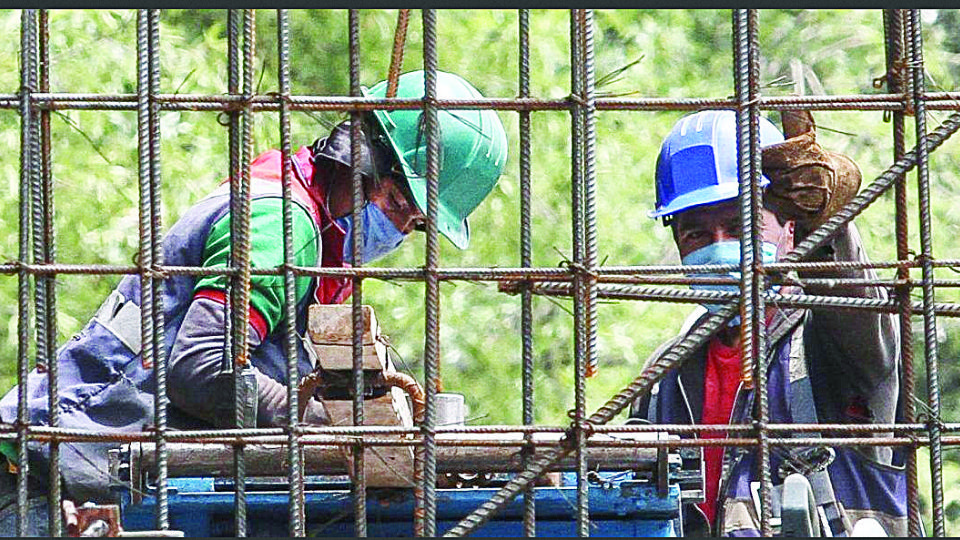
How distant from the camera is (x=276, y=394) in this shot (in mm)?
5641

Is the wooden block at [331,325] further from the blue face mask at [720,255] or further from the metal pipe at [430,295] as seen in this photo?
the blue face mask at [720,255]

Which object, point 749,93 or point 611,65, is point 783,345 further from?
point 611,65

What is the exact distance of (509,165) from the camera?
40.8ft

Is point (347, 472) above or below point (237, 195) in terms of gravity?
below

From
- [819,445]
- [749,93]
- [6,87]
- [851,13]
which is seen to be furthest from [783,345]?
[851,13]

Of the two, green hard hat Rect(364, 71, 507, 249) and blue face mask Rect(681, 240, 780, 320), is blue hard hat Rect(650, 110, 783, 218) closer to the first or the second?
blue face mask Rect(681, 240, 780, 320)

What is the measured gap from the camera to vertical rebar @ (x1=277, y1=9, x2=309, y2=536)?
16.8 ft

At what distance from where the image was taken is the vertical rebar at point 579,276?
16.8ft

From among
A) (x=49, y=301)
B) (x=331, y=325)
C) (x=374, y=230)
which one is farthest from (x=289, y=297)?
(x=374, y=230)

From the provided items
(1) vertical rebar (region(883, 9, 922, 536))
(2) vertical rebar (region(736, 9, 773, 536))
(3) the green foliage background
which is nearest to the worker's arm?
(2) vertical rebar (region(736, 9, 773, 536))

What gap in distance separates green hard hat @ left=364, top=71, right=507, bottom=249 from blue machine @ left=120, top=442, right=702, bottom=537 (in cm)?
104

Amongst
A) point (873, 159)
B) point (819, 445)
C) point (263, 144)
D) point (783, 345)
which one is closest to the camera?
point (819, 445)

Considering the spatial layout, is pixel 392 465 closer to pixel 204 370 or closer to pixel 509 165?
pixel 204 370

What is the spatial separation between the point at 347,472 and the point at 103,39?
551 cm
